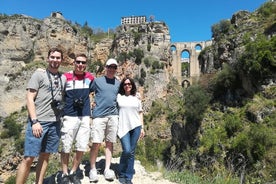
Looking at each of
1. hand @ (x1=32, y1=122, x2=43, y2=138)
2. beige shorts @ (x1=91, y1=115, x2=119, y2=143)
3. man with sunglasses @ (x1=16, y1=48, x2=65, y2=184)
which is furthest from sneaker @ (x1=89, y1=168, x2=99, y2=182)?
hand @ (x1=32, y1=122, x2=43, y2=138)

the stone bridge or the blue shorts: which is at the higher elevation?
the stone bridge

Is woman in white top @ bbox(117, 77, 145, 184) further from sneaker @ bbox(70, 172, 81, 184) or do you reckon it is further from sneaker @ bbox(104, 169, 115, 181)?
sneaker @ bbox(70, 172, 81, 184)

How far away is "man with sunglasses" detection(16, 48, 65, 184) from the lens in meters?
4.54

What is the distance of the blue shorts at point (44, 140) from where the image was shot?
14.9 feet

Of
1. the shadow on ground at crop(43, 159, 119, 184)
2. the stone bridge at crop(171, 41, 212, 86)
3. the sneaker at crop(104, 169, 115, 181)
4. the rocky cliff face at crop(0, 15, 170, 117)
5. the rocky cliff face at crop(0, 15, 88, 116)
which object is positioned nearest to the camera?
the sneaker at crop(104, 169, 115, 181)

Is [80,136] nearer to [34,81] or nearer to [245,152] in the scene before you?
[34,81]

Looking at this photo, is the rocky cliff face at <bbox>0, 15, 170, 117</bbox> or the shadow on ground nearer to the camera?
the shadow on ground

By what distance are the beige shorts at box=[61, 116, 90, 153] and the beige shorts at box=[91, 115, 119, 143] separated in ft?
0.74

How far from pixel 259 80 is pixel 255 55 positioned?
1657mm

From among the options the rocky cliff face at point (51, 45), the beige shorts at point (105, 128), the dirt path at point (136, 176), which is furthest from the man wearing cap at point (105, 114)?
the rocky cliff face at point (51, 45)

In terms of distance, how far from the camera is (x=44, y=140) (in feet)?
15.7

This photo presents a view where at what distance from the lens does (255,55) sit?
756 inches

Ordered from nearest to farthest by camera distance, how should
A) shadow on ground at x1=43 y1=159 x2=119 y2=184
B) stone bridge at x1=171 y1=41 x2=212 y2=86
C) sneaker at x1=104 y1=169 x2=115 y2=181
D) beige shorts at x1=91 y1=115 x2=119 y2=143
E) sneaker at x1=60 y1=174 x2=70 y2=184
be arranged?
1. sneaker at x1=60 y1=174 x2=70 y2=184
2. beige shorts at x1=91 y1=115 x2=119 y2=143
3. sneaker at x1=104 y1=169 x2=115 y2=181
4. shadow on ground at x1=43 y1=159 x2=119 y2=184
5. stone bridge at x1=171 y1=41 x2=212 y2=86

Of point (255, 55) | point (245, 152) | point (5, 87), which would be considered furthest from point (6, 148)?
point (255, 55)
